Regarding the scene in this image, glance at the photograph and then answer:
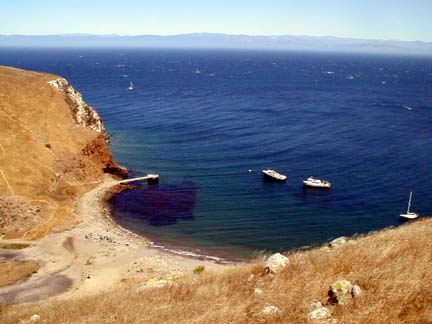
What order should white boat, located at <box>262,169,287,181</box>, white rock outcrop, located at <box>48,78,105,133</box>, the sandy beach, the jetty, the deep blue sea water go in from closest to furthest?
the sandy beach, the deep blue sea water, white boat, located at <box>262,169,287,181</box>, the jetty, white rock outcrop, located at <box>48,78,105,133</box>

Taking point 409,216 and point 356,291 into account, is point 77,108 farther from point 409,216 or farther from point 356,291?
point 356,291

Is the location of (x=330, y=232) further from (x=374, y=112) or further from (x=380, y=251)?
(x=374, y=112)

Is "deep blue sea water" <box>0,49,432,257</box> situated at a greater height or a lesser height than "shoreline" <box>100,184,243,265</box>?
greater

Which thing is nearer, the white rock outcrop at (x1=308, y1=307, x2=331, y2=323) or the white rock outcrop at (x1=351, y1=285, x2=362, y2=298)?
the white rock outcrop at (x1=308, y1=307, x2=331, y2=323)

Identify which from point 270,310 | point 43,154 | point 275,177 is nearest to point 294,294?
point 270,310

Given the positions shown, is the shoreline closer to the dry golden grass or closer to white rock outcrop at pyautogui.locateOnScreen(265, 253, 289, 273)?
the dry golden grass

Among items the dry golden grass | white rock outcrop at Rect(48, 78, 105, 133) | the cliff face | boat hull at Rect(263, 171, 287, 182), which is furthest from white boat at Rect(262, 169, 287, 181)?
the dry golden grass

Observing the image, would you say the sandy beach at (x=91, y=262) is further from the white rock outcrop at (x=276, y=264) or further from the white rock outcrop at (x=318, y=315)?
the white rock outcrop at (x=318, y=315)
